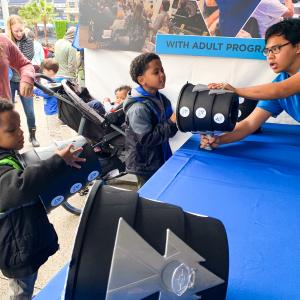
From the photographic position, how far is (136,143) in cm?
186

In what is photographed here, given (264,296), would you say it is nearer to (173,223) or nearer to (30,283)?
(173,223)

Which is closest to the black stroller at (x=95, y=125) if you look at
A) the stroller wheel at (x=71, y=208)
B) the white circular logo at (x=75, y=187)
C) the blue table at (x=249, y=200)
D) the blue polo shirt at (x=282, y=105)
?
the stroller wheel at (x=71, y=208)

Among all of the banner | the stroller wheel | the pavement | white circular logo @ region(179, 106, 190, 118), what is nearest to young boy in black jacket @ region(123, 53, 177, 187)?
white circular logo @ region(179, 106, 190, 118)

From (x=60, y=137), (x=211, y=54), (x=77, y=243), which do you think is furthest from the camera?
(x=60, y=137)

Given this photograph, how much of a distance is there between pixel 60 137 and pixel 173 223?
130 inches

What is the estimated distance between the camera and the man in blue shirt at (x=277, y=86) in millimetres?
1626

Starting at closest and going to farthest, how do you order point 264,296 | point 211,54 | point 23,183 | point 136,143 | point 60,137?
point 264,296
point 23,183
point 136,143
point 211,54
point 60,137

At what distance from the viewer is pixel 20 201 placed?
39.9 inches

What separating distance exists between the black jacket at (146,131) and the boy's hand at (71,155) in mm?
670

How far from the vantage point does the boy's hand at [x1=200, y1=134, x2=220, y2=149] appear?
1824 mm

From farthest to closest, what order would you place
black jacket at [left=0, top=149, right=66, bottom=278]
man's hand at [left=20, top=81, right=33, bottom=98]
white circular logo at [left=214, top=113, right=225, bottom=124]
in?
man's hand at [left=20, top=81, right=33, bottom=98]
white circular logo at [left=214, top=113, right=225, bottom=124]
black jacket at [left=0, top=149, right=66, bottom=278]

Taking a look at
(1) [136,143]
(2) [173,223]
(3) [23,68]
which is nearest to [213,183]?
(1) [136,143]

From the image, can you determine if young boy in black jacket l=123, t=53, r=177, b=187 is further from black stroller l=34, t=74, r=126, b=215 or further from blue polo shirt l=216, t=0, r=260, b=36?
blue polo shirt l=216, t=0, r=260, b=36

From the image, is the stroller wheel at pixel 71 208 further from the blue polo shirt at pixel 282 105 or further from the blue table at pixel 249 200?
the blue polo shirt at pixel 282 105
